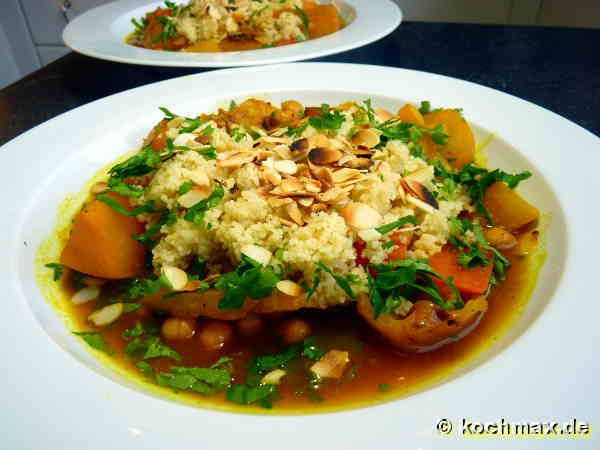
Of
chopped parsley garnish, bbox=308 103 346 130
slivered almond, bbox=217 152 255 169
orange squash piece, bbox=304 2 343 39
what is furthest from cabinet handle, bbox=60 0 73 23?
slivered almond, bbox=217 152 255 169

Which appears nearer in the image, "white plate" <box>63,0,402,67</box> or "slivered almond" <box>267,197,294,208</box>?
"slivered almond" <box>267,197,294,208</box>

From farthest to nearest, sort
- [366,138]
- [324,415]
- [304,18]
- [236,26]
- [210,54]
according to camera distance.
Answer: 1. [304,18]
2. [236,26]
3. [210,54]
4. [366,138]
5. [324,415]

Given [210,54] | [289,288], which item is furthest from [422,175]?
[210,54]

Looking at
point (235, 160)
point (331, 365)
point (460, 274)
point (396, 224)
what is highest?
point (235, 160)

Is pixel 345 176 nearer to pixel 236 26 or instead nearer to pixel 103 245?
pixel 103 245

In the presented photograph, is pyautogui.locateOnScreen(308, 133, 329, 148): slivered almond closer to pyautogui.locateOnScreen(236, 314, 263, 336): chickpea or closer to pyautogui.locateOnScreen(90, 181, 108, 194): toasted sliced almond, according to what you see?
pyautogui.locateOnScreen(236, 314, 263, 336): chickpea

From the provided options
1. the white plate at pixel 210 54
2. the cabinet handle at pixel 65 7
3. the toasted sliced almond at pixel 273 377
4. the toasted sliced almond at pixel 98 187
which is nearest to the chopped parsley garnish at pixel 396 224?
the toasted sliced almond at pixel 273 377

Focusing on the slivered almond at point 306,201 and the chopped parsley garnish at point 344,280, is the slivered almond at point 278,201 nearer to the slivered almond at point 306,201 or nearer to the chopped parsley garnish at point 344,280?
the slivered almond at point 306,201

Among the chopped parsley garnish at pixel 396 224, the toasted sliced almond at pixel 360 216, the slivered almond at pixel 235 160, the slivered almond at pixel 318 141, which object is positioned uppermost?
the slivered almond at pixel 235 160
